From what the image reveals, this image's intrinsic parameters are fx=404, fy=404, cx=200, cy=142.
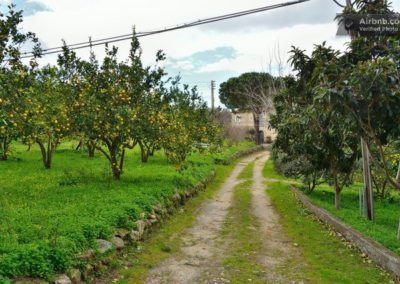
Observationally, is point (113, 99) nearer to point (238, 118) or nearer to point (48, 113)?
point (48, 113)

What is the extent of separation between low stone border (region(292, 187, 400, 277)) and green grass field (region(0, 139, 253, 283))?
197 inches

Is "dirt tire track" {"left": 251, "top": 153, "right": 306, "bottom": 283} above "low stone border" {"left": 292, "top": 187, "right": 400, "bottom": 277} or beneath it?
beneath

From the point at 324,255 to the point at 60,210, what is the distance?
6.01m

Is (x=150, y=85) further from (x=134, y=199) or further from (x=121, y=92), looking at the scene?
(x=134, y=199)

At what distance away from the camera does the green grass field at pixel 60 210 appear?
608cm

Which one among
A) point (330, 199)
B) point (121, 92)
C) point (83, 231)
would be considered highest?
point (121, 92)

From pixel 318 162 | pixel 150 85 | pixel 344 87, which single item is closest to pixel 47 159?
pixel 150 85

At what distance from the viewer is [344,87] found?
7.31m

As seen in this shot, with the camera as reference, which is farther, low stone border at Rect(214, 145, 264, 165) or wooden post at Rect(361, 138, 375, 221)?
low stone border at Rect(214, 145, 264, 165)

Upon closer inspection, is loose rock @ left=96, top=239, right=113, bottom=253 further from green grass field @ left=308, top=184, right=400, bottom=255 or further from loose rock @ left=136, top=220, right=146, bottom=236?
green grass field @ left=308, top=184, right=400, bottom=255

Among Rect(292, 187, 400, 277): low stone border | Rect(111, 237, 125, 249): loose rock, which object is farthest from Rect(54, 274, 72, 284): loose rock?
Rect(292, 187, 400, 277): low stone border

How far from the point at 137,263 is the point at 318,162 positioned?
31.8 ft

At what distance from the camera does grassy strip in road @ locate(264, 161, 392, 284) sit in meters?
7.53

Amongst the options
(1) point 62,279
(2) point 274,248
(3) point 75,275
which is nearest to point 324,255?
(2) point 274,248
